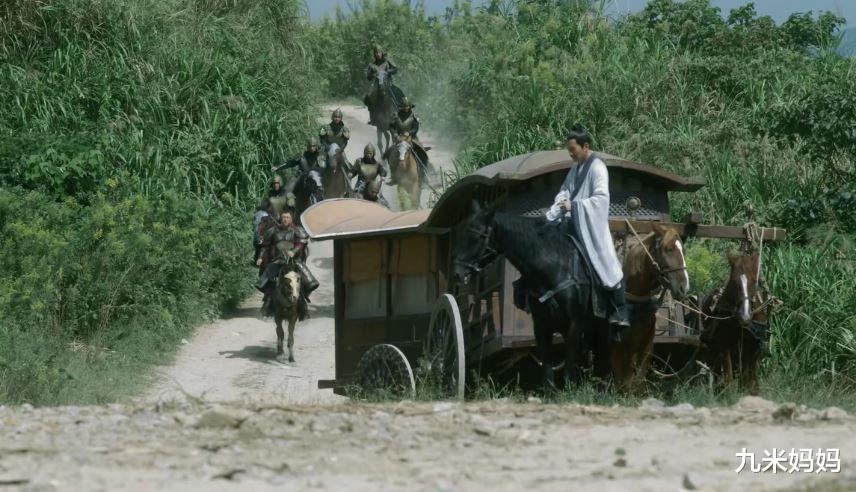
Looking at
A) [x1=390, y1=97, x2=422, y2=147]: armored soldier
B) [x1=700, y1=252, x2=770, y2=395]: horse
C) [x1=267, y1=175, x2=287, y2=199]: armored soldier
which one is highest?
[x1=390, y1=97, x2=422, y2=147]: armored soldier

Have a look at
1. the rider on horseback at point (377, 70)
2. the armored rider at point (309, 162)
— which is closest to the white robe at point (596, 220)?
the armored rider at point (309, 162)

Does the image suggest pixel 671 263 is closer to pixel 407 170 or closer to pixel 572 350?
pixel 572 350

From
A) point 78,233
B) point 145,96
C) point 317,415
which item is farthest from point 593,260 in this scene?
point 145,96

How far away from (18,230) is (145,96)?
11.6 m

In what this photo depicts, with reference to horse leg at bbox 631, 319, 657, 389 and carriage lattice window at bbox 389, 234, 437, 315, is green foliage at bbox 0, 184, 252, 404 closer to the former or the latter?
carriage lattice window at bbox 389, 234, 437, 315

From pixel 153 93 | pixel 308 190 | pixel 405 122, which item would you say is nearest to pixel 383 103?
pixel 405 122

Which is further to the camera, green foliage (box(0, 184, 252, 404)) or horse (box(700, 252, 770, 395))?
green foliage (box(0, 184, 252, 404))

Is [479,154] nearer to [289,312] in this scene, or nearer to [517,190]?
[289,312]

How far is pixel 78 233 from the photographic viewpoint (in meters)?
20.7

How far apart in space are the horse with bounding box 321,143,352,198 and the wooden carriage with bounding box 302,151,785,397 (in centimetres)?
1248

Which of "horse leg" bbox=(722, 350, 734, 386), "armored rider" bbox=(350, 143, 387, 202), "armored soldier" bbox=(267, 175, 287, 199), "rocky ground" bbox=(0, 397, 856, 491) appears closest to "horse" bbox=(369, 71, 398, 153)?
"armored rider" bbox=(350, 143, 387, 202)

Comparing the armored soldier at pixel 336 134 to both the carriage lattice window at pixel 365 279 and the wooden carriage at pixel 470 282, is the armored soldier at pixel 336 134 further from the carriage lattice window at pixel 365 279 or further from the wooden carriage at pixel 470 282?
the wooden carriage at pixel 470 282

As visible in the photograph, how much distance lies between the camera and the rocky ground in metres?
6.70
